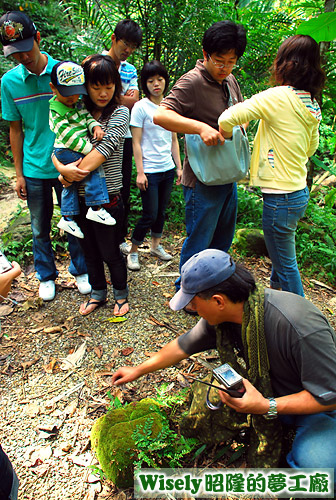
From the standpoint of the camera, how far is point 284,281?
3.01 m

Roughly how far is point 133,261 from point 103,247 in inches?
46.9

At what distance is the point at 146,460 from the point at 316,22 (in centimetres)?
247

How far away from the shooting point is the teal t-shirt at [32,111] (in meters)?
3.07

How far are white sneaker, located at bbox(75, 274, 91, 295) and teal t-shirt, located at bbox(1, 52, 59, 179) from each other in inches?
43.0

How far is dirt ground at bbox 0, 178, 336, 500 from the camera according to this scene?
7.54 ft

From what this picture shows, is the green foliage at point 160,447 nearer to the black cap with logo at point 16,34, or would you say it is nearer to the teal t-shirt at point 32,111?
the teal t-shirt at point 32,111

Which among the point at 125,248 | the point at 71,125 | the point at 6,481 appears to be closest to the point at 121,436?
the point at 6,481

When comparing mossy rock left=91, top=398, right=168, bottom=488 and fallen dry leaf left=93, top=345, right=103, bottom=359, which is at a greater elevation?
mossy rock left=91, top=398, right=168, bottom=488

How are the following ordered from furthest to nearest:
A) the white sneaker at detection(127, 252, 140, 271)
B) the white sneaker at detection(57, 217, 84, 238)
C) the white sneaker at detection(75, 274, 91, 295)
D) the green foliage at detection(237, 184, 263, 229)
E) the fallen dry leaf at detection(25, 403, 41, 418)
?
the green foliage at detection(237, 184, 263, 229) < the white sneaker at detection(127, 252, 140, 271) < the white sneaker at detection(75, 274, 91, 295) < the white sneaker at detection(57, 217, 84, 238) < the fallen dry leaf at detection(25, 403, 41, 418)

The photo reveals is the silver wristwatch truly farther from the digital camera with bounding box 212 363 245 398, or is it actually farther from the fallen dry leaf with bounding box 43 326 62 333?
the fallen dry leaf with bounding box 43 326 62 333

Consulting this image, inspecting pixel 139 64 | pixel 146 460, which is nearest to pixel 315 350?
pixel 146 460

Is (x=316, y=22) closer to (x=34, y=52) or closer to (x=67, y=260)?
(x=34, y=52)

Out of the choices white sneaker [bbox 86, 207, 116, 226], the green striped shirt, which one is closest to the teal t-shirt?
the green striped shirt

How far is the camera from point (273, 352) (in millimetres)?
1881
